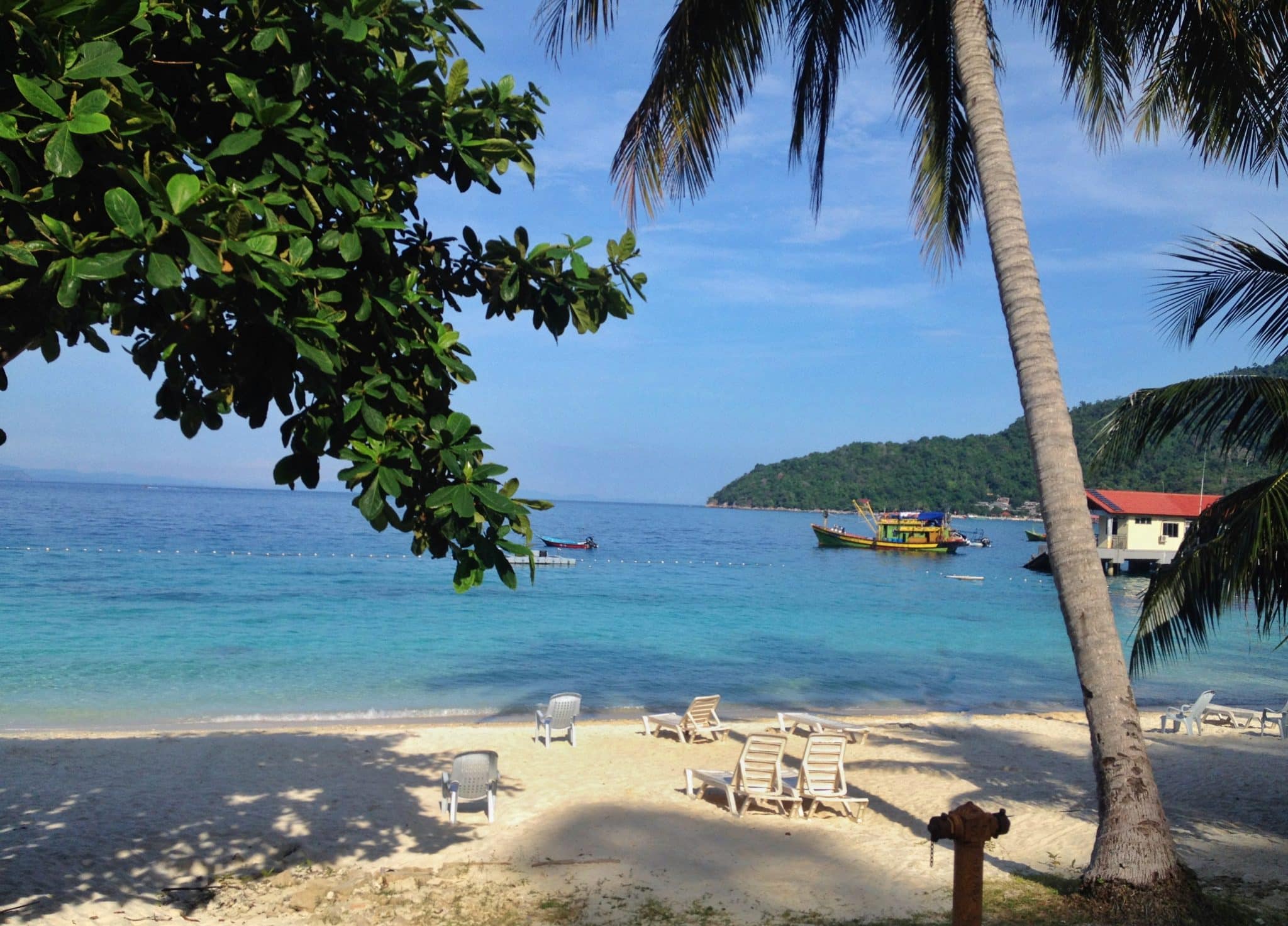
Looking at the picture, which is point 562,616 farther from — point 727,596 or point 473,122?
point 473,122

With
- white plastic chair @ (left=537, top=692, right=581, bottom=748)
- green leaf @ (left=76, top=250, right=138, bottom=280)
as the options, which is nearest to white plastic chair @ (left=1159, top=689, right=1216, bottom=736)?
white plastic chair @ (left=537, top=692, right=581, bottom=748)

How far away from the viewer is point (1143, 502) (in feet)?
165

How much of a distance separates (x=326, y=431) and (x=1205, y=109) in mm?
7039

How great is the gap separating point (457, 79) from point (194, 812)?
7.71m

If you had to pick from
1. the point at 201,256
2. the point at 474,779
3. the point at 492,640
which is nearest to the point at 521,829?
the point at 474,779

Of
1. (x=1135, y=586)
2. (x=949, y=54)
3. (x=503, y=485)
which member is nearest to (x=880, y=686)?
(x=949, y=54)

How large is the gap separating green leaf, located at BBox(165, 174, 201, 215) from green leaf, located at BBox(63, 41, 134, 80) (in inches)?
14.0

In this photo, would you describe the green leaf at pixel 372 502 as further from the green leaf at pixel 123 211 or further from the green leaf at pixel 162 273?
the green leaf at pixel 123 211

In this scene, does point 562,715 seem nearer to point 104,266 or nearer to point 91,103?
point 104,266

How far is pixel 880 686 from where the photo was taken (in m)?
21.5

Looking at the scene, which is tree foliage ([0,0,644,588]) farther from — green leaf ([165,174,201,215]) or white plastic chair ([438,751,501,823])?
white plastic chair ([438,751,501,823])

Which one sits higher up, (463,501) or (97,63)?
(97,63)

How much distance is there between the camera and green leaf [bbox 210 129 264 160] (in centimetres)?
320

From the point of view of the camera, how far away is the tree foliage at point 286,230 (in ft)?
8.97
